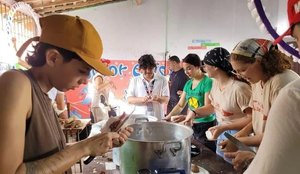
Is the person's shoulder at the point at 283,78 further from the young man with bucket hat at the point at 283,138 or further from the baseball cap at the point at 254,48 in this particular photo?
the young man with bucket hat at the point at 283,138

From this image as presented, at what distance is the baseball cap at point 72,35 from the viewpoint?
72 centimetres

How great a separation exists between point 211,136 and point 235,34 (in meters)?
4.06

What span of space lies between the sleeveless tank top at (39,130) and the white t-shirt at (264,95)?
1007mm

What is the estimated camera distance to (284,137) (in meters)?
0.50

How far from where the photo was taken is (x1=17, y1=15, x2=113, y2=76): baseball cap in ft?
2.37

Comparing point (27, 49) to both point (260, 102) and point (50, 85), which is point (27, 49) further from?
point (260, 102)

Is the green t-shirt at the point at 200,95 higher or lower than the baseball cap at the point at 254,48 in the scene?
lower

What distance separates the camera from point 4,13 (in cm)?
318

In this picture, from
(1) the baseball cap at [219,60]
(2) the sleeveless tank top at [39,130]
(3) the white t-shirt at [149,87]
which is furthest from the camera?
(3) the white t-shirt at [149,87]

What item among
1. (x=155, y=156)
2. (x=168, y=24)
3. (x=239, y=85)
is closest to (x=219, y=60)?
(x=239, y=85)

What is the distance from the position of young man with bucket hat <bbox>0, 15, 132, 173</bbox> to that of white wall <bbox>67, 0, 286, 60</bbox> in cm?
425

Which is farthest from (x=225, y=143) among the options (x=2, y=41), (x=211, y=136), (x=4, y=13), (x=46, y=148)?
(x=4, y=13)

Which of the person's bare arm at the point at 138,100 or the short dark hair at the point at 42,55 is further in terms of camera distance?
the person's bare arm at the point at 138,100

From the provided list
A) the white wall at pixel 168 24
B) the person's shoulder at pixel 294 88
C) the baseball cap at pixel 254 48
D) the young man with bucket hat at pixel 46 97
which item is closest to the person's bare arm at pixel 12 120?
the young man with bucket hat at pixel 46 97
